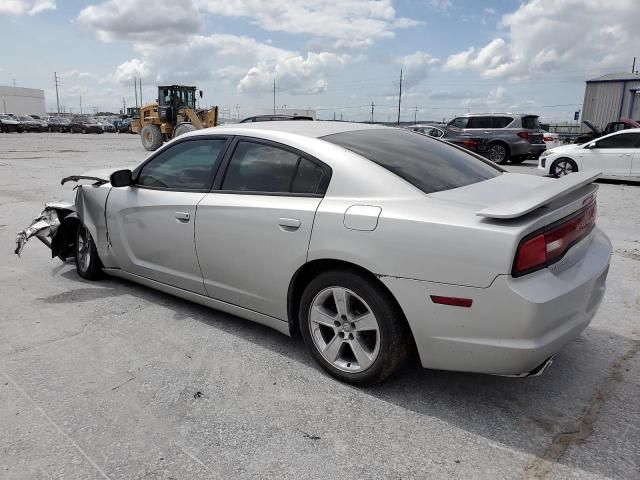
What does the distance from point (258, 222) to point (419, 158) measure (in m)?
1.10

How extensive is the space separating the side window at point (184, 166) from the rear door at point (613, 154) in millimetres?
11432

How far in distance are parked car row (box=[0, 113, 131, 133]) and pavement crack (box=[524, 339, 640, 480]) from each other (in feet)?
168

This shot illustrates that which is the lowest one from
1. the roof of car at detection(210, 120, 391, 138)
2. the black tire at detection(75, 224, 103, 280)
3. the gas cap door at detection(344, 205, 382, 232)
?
the black tire at detection(75, 224, 103, 280)

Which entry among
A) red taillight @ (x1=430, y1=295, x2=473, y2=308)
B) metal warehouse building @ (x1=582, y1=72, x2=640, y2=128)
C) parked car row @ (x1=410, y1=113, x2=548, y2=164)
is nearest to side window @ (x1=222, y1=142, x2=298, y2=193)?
red taillight @ (x1=430, y1=295, x2=473, y2=308)

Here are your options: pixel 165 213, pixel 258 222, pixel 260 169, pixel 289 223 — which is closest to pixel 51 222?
pixel 165 213

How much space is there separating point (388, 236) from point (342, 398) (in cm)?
96

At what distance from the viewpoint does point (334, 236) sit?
276 centimetres

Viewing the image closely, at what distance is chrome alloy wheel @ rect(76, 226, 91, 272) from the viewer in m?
4.73

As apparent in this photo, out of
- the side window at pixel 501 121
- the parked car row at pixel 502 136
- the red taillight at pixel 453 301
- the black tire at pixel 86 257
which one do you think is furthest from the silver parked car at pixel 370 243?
the side window at pixel 501 121

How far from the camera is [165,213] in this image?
376 cm

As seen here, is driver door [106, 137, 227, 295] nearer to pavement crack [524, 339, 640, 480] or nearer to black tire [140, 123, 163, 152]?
pavement crack [524, 339, 640, 480]

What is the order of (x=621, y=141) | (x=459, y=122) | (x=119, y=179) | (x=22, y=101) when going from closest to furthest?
(x=119, y=179) → (x=621, y=141) → (x=459, y=122) → (x=22, y=101)

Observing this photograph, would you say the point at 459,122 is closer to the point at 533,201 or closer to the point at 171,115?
the point at 171,115

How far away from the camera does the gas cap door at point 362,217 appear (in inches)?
104
